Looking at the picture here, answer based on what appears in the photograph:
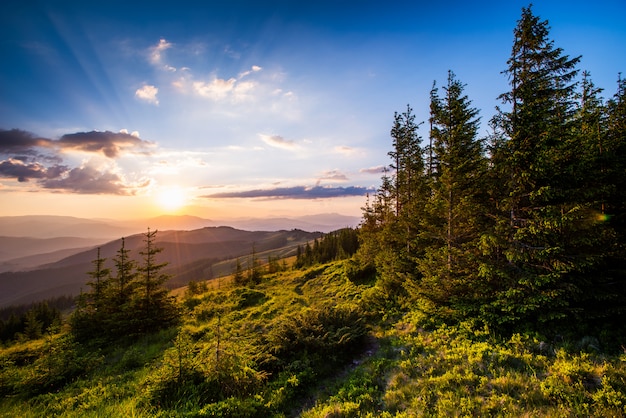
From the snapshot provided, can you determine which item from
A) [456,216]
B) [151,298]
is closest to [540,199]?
[456,216]

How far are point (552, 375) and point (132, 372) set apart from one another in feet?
62.3

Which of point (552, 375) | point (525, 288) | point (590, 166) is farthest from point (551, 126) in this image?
point (552, 375)

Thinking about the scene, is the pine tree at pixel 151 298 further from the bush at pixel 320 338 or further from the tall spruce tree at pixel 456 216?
the tall spruce tree at pixel 456 216

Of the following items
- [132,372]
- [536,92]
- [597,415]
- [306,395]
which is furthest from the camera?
[132,372]

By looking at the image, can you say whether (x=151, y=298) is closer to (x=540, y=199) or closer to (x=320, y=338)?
(x=320, y=338)

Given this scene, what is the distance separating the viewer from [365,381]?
32.4ft

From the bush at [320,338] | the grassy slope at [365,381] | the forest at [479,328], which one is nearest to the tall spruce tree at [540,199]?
the forest at [479,328]

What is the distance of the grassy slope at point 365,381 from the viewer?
7.57m

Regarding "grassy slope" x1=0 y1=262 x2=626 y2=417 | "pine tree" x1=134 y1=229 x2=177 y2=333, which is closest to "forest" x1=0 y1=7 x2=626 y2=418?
"grassy slope" x1=0 y1=262 x2=626 y2=417

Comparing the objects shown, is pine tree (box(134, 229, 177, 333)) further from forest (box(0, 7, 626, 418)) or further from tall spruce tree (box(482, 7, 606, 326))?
tall spruce tree (box(482, 7, 606, 326))

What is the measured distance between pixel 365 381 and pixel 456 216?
9.27 metres

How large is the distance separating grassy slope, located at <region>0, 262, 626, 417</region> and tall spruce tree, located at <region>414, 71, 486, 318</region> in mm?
1703

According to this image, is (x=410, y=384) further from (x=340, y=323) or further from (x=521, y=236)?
(x=521, y=236)

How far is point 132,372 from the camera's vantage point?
14.5 m
